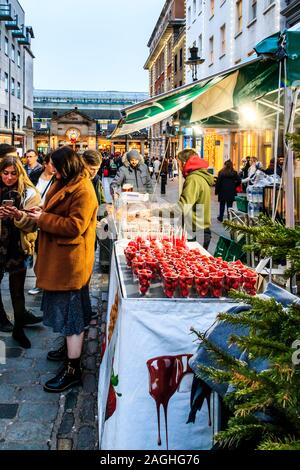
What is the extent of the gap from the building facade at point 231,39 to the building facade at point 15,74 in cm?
2105

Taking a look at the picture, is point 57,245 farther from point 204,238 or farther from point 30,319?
point 204,238

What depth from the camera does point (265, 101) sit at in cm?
775

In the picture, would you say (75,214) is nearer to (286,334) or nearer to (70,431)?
(70,431)

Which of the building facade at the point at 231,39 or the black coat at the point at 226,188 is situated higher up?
the building facade at the point at 231,39

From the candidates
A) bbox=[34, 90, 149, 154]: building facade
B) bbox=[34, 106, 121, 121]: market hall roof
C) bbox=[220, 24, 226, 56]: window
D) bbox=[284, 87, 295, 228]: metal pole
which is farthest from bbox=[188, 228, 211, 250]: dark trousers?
bbox=[34, 106, 121, 121]: market hall roof

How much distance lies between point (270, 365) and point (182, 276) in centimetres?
165

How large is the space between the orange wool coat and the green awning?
1.45 m

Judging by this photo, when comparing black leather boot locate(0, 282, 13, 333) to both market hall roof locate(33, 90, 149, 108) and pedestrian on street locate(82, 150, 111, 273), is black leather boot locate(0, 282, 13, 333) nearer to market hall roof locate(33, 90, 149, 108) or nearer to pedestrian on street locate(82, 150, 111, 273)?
pedestrian on street locate(82, 150, 111, 273)

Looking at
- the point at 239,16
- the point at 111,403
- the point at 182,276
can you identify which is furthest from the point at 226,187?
the point at 239,16

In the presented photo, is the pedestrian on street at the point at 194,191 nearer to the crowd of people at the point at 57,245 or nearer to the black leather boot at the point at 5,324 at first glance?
the crowd of people at the point at 57,245

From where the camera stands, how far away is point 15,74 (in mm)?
61469

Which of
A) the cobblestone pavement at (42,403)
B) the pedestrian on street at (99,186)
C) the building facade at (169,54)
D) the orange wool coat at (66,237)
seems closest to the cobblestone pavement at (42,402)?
the cobblestone pavement at (42,403)

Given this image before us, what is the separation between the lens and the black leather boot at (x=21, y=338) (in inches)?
203

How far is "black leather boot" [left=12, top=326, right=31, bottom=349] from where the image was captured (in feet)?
16.9
